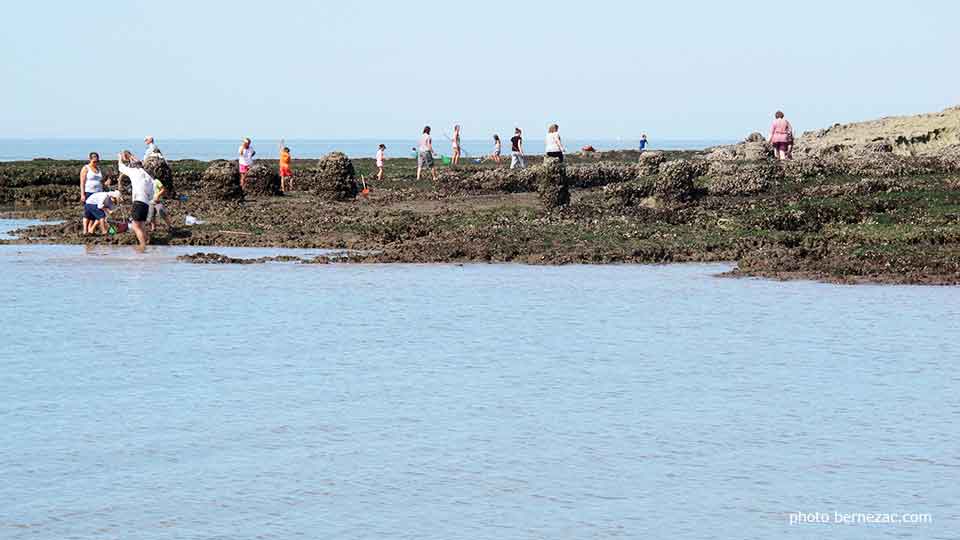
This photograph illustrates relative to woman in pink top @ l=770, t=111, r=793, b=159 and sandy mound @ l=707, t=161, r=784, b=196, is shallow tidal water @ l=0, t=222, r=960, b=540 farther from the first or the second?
woman in pink top @ l=770, t=111, r=793, b=159

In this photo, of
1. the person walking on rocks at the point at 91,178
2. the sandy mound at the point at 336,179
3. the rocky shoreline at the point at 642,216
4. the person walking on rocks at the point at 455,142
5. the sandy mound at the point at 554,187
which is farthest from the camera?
the person walking on rocks at the point at 455,142

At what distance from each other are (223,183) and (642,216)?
489 inches

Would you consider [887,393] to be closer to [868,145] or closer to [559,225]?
[559,225]

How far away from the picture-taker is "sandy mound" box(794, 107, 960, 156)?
136ft

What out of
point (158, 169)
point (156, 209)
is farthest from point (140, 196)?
point (158, 169)

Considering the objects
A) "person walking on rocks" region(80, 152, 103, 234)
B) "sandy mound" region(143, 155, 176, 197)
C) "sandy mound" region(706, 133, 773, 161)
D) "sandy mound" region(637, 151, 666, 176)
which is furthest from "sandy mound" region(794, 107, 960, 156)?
"person walking on rocks" region(80, 152, 103, 234)

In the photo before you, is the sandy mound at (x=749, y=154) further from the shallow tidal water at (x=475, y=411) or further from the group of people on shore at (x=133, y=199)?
the shallow tidal water at (x=475, y=411)

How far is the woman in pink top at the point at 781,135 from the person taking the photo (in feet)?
131

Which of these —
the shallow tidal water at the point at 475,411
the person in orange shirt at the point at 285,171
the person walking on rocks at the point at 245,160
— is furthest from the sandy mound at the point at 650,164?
the shallow tidal water at the point at 475,411

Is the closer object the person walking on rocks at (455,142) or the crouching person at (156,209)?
the crouching person at (156,209)

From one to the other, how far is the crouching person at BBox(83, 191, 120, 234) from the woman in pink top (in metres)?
18.3

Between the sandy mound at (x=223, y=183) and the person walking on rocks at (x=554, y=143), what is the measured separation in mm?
8251

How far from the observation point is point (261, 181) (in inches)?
1591

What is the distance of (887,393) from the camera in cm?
1384
